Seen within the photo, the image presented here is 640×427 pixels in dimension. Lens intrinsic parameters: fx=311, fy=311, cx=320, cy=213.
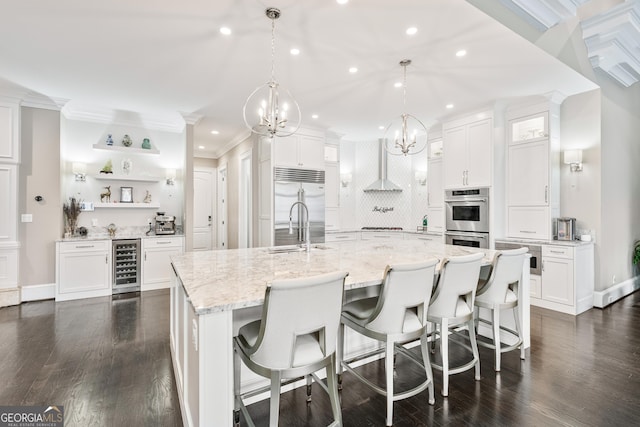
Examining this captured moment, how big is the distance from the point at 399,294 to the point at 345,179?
5.22m

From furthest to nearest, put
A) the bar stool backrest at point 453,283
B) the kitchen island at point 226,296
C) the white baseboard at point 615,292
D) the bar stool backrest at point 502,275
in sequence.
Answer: the white baseboard at point 615,292 → the bar stool backrest at point 502,275 → the bar stool backrest at point 453,283 → the kitchen island at point 226,296

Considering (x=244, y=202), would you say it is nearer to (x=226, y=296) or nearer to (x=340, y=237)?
(x=340, y=237)

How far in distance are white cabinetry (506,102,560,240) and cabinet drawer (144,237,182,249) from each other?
525 cm

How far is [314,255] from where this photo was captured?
108 inches

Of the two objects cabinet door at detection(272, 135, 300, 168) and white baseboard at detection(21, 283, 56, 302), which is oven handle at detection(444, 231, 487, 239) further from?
white baseboard at detection(21, 283, 56, 302)

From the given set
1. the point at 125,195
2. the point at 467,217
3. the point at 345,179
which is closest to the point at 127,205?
the point at 125,195

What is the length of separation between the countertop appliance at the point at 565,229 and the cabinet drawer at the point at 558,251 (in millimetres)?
283

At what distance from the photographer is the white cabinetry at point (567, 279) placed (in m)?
3.87

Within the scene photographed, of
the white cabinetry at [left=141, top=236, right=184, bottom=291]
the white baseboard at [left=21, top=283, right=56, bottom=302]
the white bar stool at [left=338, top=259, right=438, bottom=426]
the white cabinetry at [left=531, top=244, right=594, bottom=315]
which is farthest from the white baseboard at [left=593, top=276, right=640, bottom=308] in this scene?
the white baseboard at [left=21, top=283, right=56, bottom=302]

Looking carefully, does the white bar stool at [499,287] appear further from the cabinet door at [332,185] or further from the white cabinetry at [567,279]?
the cabinet door at [332,185]

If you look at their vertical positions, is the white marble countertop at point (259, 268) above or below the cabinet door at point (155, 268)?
above

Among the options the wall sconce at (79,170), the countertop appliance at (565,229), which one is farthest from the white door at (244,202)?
the countertop appliance at (565,229)

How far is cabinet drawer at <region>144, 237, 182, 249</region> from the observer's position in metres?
5.00

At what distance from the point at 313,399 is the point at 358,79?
340cm
